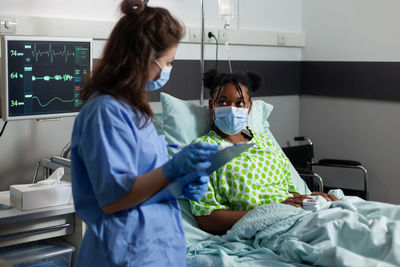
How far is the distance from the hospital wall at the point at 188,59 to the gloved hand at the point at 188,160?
2.04 feet

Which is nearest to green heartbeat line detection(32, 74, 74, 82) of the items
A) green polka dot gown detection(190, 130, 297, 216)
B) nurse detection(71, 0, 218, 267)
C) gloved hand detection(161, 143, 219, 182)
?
green polka dot gown detection(190, 130, 297, 216)

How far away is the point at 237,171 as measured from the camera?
242cm

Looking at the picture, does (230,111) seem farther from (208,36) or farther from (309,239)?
(208,36)

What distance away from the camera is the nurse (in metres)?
1.36

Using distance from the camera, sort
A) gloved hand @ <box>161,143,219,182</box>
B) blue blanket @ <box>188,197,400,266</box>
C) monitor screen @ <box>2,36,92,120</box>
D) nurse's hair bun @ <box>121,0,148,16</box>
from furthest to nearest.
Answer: monitor screen @ <box>2,36,92,120</box>, blue blanket @ <box>188,197,400,266</box>, nurse's hair bun @ <box>121,0,148,16</box>, gloved hand @ <box>161,143,219,182</box>

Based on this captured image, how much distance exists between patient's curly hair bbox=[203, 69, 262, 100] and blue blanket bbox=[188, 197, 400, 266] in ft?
2.08

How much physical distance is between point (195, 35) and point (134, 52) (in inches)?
79.7

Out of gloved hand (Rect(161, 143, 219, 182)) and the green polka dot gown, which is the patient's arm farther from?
gloved hand (Rect(161, 143, 219, 182))

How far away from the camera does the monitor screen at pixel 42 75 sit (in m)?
2.32

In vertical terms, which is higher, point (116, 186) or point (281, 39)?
point (281, 39)

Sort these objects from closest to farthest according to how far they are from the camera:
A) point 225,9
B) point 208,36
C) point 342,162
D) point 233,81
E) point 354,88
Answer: point 233,81, point 225,9, point 342,162, point 208,36, point 354,88

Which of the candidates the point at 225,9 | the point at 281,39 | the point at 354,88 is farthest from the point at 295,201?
the point at 281,39

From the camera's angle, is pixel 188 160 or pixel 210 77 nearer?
pixel 188 160

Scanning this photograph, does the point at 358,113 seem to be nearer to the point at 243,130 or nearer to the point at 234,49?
the point at 234,49
